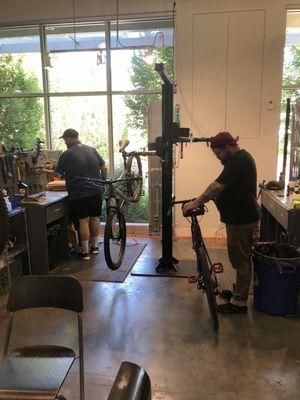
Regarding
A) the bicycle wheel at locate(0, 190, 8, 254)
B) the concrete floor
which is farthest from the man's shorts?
the bicycle wheel at locate(0, 190, 8, 254)

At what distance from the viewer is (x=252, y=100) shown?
203 inches

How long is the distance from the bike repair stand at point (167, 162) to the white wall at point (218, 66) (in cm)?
141

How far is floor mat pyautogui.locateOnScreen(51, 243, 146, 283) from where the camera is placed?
3959mm

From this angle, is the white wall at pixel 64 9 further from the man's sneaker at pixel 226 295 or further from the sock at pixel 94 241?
the man's sneaker at pixel 226 295

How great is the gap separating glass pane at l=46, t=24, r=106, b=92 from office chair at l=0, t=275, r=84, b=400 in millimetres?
4314

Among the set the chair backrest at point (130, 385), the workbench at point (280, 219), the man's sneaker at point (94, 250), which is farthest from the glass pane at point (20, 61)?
the chair backrest at point (130, 385)

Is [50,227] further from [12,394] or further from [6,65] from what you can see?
[6,65]

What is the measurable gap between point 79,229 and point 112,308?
4.74 feet

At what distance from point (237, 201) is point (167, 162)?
1200 mm

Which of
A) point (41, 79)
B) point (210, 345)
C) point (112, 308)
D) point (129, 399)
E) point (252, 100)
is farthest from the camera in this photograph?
point (41, 79)

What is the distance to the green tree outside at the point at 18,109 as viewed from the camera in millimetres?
5855

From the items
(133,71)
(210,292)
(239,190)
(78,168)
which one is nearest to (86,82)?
(133,71)

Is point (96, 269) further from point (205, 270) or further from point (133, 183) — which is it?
point (205, 270)

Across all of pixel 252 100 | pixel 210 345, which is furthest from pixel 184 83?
pixel 210 345
